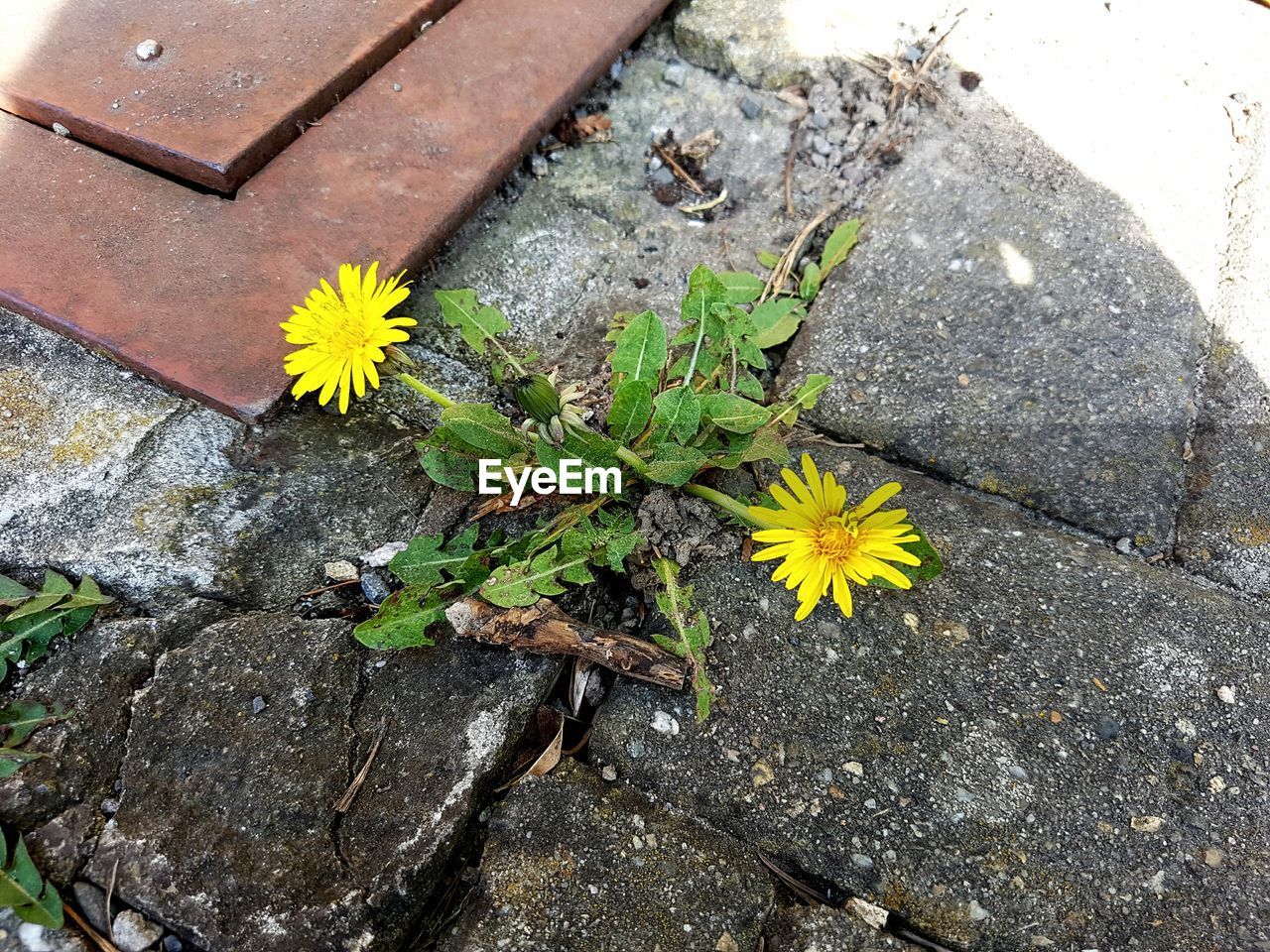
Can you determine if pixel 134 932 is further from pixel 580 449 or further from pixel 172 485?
pixel 580 449

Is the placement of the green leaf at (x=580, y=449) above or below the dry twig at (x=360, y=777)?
above

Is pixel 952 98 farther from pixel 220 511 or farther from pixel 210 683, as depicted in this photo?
pixel 210 683

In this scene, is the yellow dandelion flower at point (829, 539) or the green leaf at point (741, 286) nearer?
the yellow dandelion flower at point (829, 539)

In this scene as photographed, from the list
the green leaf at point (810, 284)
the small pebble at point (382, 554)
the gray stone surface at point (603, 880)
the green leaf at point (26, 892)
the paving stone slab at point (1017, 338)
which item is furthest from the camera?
the green leaf at point (810, 284)

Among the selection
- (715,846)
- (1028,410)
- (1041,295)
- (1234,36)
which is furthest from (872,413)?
(1234,36)

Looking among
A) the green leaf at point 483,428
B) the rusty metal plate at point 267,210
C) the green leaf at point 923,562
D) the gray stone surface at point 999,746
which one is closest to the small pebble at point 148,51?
the rusty metal plate at point 267,210

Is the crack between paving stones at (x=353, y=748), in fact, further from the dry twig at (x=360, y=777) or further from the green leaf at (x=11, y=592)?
the green leaf at (x=11, y=592)

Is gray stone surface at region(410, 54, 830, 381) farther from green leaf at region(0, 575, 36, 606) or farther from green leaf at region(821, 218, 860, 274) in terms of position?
green leaf at region(0, 575, 36, 606)
